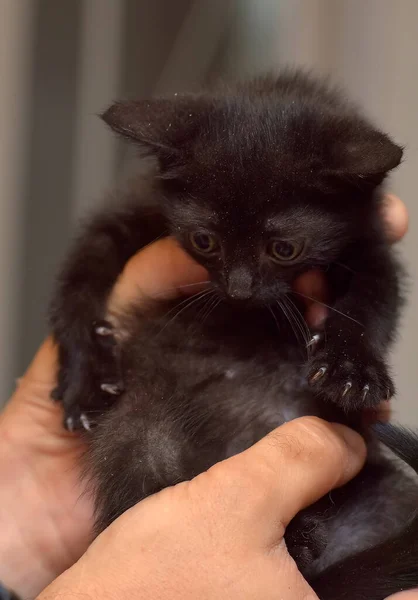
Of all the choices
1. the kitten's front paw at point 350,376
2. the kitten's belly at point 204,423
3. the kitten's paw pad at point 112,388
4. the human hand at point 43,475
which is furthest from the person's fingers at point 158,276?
the kitten's front paw at point 350,376

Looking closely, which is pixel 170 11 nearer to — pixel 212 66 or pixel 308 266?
pixel 212 66

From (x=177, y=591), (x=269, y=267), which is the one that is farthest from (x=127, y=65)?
(x=177, y=591)

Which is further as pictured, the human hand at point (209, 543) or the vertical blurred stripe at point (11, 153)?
the vertical blurred stripe at point (11, 153)

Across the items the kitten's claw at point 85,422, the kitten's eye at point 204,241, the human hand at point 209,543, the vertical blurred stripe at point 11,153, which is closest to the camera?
the human hand at point 209,543

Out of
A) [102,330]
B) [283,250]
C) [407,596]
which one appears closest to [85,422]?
[102,330]

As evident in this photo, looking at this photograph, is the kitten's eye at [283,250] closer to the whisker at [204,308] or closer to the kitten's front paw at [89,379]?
the whisker at [204,308]

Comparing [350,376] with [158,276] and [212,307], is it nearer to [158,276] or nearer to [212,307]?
[212,307]
